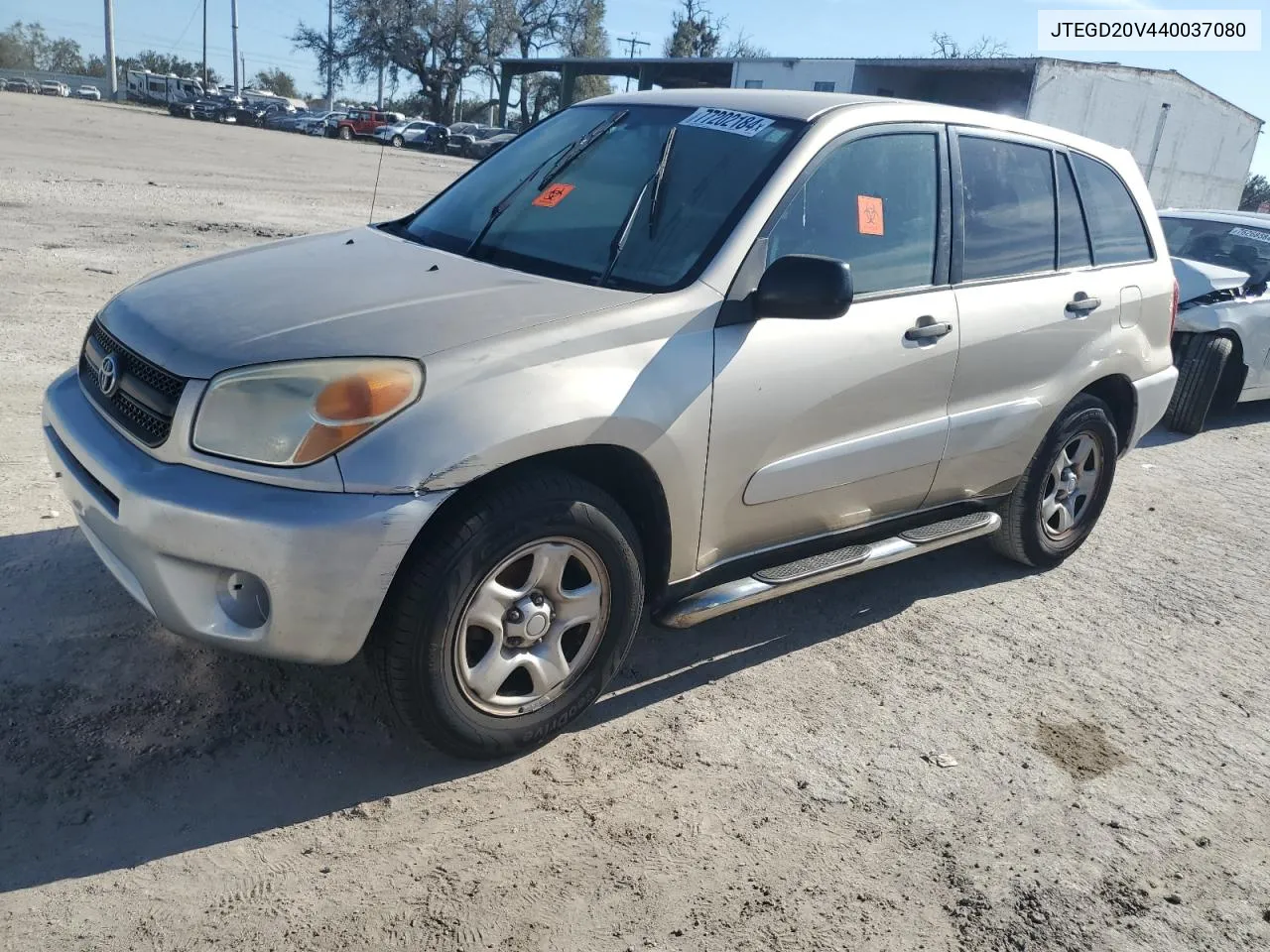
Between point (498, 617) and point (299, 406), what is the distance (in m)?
0.78

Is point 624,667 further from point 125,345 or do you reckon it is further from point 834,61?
point 834,61

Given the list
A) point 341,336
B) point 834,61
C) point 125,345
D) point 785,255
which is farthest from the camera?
point 834,61

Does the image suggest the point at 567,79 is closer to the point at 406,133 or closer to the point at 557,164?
the point at 406,133

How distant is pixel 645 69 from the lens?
46156 mm

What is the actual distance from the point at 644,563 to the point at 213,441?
132 centimetres

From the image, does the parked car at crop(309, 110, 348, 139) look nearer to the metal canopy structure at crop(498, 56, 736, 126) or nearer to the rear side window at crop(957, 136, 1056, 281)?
the metal canopy structure at crop(498, 56, 736, 126)

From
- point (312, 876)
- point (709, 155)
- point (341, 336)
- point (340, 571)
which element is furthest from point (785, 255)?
point (312, 876)

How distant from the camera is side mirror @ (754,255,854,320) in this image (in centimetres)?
309

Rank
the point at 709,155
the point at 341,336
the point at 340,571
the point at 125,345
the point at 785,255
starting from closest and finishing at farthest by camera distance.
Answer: the point at 340,571
the point at 341,336
the point at 125,345
the point at 785,255
the point at 709,155

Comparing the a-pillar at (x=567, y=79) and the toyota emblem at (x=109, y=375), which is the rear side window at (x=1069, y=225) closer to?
the toyota emblem at (x=109, y=375)

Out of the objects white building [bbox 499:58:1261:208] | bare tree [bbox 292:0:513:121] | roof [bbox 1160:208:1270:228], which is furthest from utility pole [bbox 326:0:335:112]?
roof [bbox 1160:208:1270:228]

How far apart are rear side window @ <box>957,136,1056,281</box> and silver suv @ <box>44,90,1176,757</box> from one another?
15 mm

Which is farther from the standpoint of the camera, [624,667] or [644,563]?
[624,667]

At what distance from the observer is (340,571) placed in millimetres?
2549
